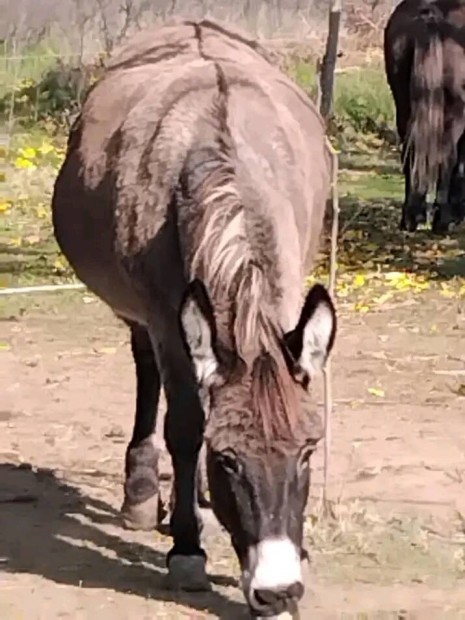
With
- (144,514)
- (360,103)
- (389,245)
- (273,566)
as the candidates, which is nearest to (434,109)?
(389,245)

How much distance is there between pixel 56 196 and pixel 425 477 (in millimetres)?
1804

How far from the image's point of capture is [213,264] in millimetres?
4367

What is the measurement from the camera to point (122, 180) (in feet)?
16.5

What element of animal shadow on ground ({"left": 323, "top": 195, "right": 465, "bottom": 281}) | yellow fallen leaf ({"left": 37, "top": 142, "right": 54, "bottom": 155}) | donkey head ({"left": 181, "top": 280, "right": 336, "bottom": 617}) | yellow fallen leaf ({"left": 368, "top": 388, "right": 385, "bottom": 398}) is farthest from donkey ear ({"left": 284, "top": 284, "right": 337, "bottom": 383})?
yellow fallen leaf ({"left": 37, "top": 142, "right": 54, "bottom": 155})

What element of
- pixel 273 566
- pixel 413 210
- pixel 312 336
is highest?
pixel 312 336

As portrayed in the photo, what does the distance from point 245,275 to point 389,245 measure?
24.9ft

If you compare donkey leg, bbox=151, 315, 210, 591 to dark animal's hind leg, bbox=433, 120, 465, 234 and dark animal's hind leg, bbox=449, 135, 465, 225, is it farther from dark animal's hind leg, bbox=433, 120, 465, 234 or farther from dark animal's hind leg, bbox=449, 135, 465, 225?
dark animal's hind leg, bbox=449, 135, 465, 225

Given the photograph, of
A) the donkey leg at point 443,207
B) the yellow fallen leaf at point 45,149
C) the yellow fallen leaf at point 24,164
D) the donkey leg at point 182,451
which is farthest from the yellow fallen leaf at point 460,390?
the yellow fallen leaf at point 45,149

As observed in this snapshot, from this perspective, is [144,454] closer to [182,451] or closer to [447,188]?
[182,451]

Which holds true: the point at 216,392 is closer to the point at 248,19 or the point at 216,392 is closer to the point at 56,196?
the point at 56,196

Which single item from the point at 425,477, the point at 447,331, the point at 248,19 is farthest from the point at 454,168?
the point at 425,477

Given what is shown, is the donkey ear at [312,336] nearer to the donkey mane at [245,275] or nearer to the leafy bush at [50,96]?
the donkey mane at [245,275]

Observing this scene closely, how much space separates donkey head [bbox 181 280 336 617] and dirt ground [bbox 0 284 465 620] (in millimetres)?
726

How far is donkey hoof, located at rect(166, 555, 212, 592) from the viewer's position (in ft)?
15.8
